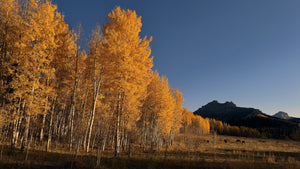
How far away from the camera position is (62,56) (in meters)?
12.0

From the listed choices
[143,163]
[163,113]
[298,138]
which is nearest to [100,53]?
[143,163]

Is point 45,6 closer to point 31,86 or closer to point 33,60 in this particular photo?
point 33,60

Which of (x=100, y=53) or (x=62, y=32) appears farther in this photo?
(x=62, y=32)

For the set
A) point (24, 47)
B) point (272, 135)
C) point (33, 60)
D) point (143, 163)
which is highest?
point (24, 47)

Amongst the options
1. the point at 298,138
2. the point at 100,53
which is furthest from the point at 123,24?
the point at 298,138

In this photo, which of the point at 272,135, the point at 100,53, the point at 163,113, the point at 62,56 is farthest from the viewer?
the point at 272,135

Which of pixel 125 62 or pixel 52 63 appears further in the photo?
pixel 52 63

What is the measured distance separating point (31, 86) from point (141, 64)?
7.68 m

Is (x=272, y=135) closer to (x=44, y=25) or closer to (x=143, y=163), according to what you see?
(x=143, y=163)

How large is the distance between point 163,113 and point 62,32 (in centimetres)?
1439

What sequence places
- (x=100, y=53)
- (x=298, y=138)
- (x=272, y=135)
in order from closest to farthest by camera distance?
(x=100, y=53)
(x=298, y=138)
(x=272, y=135)

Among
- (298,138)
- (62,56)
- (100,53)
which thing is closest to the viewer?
(100,53)

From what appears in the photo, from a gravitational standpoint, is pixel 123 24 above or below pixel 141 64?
above

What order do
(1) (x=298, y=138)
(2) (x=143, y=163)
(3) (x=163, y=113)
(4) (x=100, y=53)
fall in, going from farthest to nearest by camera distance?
(1) (x=298, y=138)
(3) (x=163, y=113)
(4) (x=100, y=53)
(2) (x=143, y=163)
